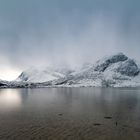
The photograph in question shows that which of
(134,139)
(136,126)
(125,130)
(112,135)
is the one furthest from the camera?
(136,126)

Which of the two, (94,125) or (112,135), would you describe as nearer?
(112,135)

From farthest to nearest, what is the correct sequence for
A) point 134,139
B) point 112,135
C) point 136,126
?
point 136,126, point 112,135, point 134,139

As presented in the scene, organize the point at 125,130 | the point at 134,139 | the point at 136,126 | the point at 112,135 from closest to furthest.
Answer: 1. the point at 134,139
2. the point at 112,135
3. the point at 125,130
4. the point at 136,126

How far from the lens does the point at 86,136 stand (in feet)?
92.0

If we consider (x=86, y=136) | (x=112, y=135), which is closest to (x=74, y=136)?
(x=86, y=136)

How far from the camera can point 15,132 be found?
29766 millimetres

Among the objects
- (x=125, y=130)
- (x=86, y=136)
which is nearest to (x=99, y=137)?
(x=86, y=136)

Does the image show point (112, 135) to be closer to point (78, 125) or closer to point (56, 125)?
point (78, 125)

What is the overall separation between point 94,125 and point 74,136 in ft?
27.7

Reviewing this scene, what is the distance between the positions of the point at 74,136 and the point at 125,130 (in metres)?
9.93

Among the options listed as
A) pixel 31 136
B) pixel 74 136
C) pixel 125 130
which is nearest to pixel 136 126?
pixel 125 130

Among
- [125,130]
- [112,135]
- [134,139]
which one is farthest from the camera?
[125,130]

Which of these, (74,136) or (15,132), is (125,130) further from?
(15,132)

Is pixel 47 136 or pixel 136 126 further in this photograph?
pixel 136 126
